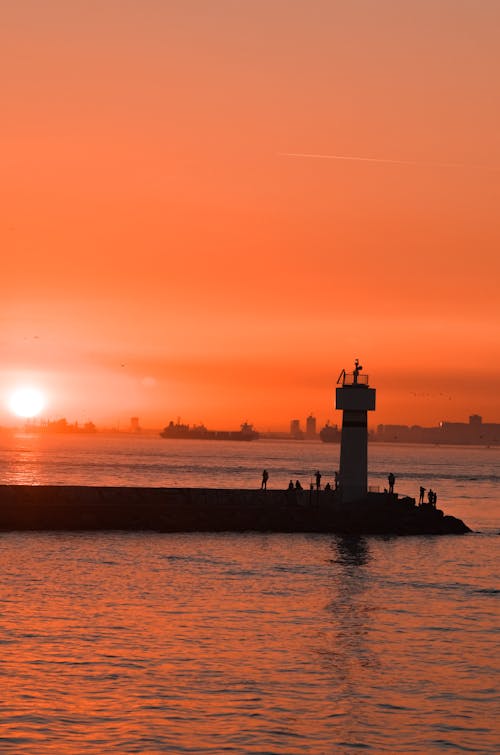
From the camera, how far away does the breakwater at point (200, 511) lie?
5850cm

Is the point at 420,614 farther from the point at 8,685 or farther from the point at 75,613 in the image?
the point at 8,685

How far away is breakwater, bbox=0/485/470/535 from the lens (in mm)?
58500

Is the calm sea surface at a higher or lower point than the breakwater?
lower

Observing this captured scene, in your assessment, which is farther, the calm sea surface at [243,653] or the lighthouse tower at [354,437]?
the lighthouse tower at [354,437]

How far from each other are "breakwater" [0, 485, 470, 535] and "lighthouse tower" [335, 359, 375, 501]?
0.89m

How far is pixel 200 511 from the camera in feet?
197

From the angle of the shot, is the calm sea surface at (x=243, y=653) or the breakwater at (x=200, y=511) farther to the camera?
the breakwater at (x=200, y=511)

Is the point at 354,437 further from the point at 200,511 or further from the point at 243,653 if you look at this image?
the point at 243,653

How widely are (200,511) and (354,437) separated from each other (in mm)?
9510

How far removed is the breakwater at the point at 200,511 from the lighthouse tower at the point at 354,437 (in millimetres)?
885

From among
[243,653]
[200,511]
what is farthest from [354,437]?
[243,653]

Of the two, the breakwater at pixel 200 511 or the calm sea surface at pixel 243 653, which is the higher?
the breakwater at pixel 200 511

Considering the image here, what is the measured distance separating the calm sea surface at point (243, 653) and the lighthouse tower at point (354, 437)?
11.2 m

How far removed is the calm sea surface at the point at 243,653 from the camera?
71.9ft
